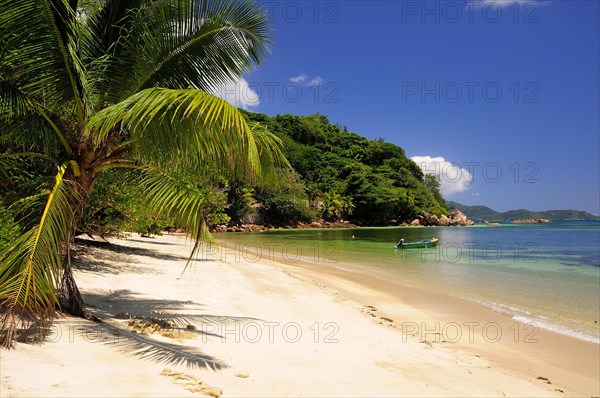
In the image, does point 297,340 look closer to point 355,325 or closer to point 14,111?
point 355,325

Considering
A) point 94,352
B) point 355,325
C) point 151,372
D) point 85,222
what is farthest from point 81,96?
point 85,222

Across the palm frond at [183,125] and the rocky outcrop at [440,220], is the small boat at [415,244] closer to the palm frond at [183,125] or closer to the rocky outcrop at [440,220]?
the palm frond at [183,125]

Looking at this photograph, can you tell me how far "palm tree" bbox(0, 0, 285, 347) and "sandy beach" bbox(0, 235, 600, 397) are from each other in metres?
0.71

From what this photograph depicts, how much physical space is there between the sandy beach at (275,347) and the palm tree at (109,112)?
2.34 feet

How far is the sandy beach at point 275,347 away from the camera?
3.49m

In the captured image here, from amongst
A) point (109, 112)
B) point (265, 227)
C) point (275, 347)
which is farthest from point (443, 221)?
point (109, 112)

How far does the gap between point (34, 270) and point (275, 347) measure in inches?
125

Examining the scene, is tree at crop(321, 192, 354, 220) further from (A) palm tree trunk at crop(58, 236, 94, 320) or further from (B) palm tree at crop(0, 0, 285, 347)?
(A) palm tree trunk at crop(58, 236, 94, 320)

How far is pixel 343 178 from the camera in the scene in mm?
78000

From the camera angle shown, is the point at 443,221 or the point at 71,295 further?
the point at 443,221

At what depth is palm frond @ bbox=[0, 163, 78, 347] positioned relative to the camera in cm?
363

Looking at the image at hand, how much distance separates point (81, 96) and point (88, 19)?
5.32 ft

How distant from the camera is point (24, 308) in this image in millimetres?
3662

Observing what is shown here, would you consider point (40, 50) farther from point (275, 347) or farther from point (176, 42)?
point (275, 347)
